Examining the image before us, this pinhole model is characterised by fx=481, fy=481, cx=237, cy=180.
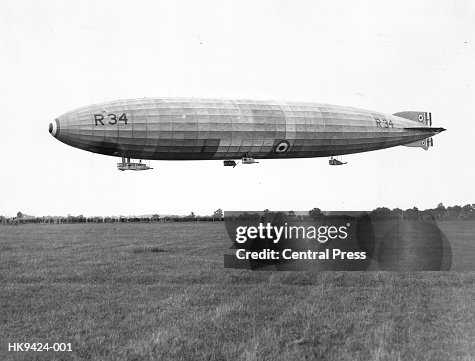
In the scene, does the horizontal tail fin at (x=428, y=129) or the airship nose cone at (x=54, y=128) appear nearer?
the airship nose cone at (x=54, y=128)

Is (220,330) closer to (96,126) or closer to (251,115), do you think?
(96,126)

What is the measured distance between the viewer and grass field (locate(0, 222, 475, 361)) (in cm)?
993

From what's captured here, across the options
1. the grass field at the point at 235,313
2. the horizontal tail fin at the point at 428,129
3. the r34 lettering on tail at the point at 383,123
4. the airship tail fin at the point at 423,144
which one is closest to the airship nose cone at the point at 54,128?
the grass field at the point at 235,313

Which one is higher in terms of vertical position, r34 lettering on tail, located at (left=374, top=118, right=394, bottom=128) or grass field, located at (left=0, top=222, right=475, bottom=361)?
r34 lettering on tail, located at (left=374, top=118, right=394, bottom=128)

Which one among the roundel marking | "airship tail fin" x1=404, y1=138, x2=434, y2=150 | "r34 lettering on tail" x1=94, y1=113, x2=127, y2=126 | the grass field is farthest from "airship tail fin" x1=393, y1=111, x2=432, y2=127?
"r34 lettering on tail" x1=94, y1=113, x2=127, y2=126

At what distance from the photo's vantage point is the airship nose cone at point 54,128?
21047mm

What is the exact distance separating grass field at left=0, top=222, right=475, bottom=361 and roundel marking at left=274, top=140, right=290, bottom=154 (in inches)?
310

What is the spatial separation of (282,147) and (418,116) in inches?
523

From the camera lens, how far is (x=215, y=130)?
76.1 ft

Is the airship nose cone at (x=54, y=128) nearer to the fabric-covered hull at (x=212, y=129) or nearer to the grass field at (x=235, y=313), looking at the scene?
the fabric-covered hull at (x=212, y=129)

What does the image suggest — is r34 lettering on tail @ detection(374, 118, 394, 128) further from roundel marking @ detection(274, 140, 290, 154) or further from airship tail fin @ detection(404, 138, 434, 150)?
roundel marking @ detection(274, 140, 290, 154)

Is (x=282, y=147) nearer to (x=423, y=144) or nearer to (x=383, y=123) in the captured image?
(x=383, y=123)

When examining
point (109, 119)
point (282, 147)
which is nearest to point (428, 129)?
point (282, 147)

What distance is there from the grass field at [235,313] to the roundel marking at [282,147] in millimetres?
7866
